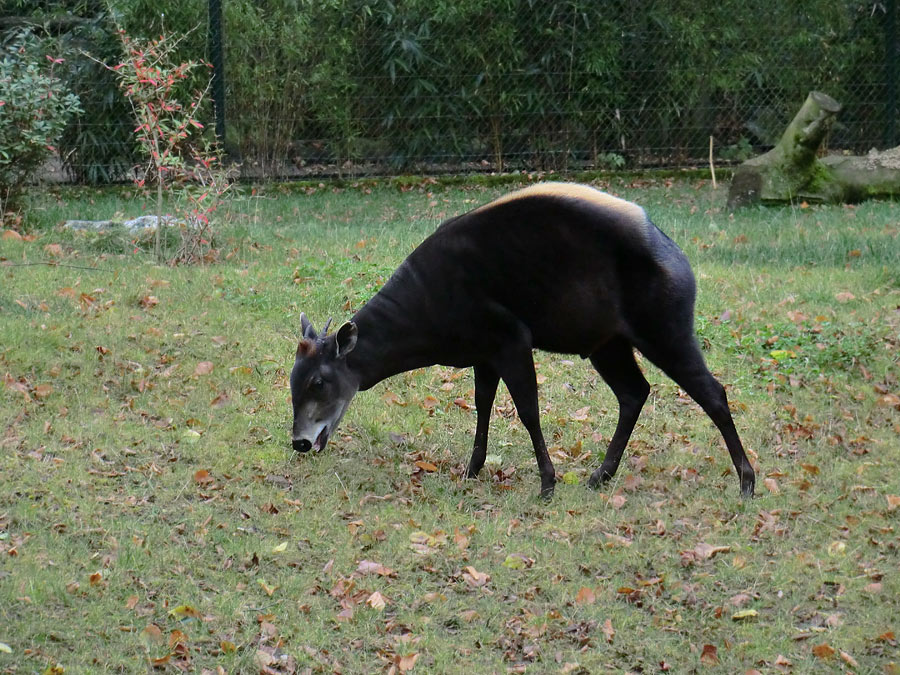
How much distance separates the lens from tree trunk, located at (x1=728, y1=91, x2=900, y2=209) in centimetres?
1256

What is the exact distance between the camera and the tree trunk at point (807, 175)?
12562 mm

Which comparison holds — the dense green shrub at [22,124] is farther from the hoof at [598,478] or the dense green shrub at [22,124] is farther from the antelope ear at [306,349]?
the hoof at [598,478]

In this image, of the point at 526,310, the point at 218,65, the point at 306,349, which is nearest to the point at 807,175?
the point at 218,65

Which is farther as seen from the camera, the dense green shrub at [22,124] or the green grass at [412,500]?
the dense green shrub at [22,124]

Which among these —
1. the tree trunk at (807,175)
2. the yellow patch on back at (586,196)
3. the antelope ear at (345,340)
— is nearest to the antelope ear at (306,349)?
the antelope ear at (345,340)

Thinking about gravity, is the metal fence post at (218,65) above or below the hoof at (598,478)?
above

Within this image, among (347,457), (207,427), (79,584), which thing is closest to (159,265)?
(207,427)

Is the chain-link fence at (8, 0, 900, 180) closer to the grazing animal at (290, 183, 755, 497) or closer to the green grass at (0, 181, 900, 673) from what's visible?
the green grass at (0, 181, 900, 673)

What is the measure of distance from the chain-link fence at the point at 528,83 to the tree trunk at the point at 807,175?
2.70m

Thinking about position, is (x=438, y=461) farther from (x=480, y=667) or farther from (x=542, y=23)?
(x=542, y=23)

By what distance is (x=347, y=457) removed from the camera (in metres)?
6.44

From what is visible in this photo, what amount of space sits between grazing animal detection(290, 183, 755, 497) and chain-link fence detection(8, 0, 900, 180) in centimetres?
921

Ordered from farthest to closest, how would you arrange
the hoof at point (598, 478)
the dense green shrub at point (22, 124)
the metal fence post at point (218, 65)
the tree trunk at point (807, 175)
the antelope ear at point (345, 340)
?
the metal fence post at point (218, 65)
the tree trunk at point (807, 175)
the dense green shrub at point (22, 124)
the hoof at point (598, 478)
the antelope ear at point (345, 340)

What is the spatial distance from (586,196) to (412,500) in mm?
1803
